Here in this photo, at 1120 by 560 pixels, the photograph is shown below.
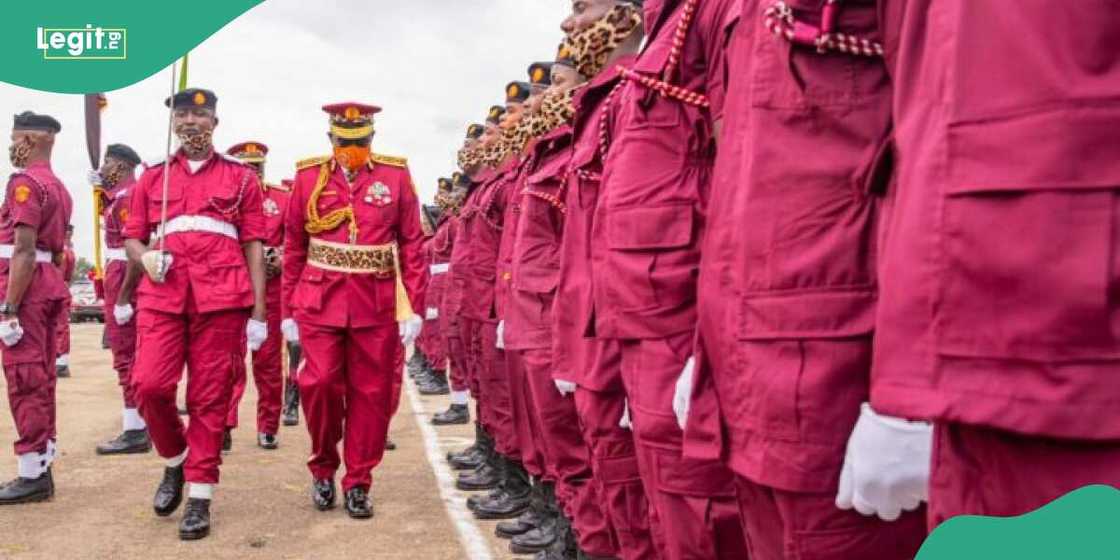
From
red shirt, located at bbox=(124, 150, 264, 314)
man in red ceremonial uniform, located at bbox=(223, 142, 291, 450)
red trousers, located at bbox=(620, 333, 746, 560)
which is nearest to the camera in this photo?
red trousers, located at bbox=(620, 333, 746, 560)

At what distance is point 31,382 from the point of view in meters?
6.89

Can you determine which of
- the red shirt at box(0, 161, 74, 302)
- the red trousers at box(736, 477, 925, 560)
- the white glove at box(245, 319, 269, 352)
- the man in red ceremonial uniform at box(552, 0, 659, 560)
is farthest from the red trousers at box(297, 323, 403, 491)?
the red trousers at box(736, 477, 925, 560)

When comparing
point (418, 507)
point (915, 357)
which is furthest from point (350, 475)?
point (915, 357)

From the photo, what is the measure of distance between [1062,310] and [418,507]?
6004mm

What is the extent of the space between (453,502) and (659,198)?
173 inches

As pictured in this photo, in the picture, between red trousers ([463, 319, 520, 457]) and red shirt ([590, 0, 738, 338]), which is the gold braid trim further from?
red shirt ([590, 0, 738, 338])

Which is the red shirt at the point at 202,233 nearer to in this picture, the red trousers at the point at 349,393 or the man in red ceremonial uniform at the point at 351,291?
the man in red ceremonial uniform at the point at 351,291

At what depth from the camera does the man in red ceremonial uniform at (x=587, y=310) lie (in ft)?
11.9

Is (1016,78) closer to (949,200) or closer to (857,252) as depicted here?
(949,200)

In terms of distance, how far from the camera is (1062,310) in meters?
1.16

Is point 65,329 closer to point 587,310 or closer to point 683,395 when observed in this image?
point 587,310

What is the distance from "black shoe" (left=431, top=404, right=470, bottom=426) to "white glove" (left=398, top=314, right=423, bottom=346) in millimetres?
4385

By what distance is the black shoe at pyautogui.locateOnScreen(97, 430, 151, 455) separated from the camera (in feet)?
28.7

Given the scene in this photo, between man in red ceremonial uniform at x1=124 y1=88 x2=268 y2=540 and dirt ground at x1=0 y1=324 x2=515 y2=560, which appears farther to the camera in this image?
man in red ceremonial uniform at x1=124 y1=88 x2=268 y2=540
